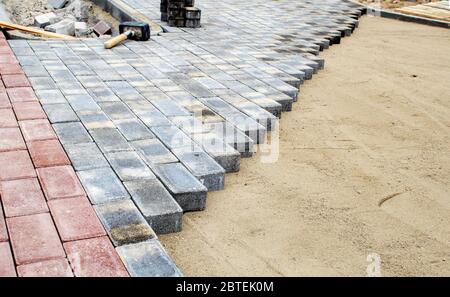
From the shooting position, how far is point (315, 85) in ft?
19.6

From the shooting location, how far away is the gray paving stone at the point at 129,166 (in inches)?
128

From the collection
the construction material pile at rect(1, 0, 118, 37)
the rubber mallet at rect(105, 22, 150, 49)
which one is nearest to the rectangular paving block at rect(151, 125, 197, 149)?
the rubber mallet at rect(105, 22, 150, 49)

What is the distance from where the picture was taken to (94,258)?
7.98 feet

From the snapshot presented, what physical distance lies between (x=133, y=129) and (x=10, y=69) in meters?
2.05

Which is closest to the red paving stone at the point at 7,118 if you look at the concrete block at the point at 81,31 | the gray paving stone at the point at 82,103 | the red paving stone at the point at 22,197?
the gray paving stone at the point at 82,103

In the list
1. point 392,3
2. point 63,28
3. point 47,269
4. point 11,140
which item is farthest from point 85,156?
point 392,3

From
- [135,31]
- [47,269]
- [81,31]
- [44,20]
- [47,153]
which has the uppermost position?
[135,31]

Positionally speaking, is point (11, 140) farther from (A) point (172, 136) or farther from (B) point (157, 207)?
(B) point (157, 207)

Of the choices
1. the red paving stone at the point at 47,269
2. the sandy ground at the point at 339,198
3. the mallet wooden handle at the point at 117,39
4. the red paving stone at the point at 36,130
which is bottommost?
the sandy ground at the point at 339,198

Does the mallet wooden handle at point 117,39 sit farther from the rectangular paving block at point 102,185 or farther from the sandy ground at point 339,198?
the rectangular paving block at point 102,185

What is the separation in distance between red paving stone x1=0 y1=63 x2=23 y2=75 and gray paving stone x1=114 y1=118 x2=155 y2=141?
1.72 m

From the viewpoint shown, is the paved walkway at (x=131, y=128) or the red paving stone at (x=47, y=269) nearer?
the red paving stone at (x=47, y=269)

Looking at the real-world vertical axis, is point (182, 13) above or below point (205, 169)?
above

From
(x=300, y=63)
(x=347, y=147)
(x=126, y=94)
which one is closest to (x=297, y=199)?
(x=347, y=147)
